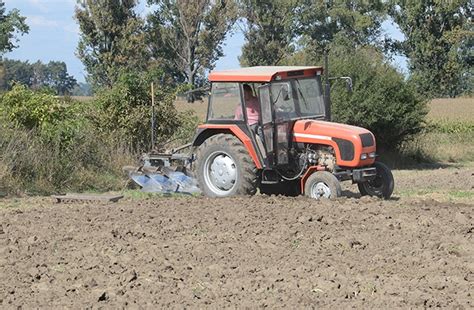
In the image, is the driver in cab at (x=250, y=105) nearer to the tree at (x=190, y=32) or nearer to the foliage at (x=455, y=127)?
the foliage at (x=455, y=127)

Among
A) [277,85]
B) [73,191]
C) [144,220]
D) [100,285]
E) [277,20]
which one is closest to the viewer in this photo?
[100,285]

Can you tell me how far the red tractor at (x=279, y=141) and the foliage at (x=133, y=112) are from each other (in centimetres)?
465

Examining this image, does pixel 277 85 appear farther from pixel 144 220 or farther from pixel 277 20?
pixel 277 20

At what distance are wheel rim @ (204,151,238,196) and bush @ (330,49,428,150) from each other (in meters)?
8.99

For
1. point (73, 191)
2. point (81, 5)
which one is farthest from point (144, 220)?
point (81, 5)

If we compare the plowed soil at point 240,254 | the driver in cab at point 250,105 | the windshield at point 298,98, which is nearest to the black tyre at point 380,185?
the plowed soil at point 240,254

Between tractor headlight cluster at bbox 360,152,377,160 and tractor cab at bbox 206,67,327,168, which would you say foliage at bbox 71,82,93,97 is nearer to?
tractor cab at bbox 206,67,327,168

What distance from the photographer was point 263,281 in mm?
6859

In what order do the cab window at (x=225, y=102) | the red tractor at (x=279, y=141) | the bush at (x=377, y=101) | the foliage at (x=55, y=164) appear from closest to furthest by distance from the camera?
1. the red tractor at (x=279, y=141)
2. the cab window at (x=225, y=102)
3. the foliage at (x=55, y=164)
4. the bush at (x=377, y=101)

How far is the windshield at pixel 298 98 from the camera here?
1187cm

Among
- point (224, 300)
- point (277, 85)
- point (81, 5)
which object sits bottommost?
point (224, 300)

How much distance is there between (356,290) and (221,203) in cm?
473

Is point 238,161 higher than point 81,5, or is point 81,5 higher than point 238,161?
point 81,5

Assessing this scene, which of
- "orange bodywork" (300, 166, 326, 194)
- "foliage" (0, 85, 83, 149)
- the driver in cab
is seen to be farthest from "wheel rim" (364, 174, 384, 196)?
"foliage" (0, 85, 83, 149)
